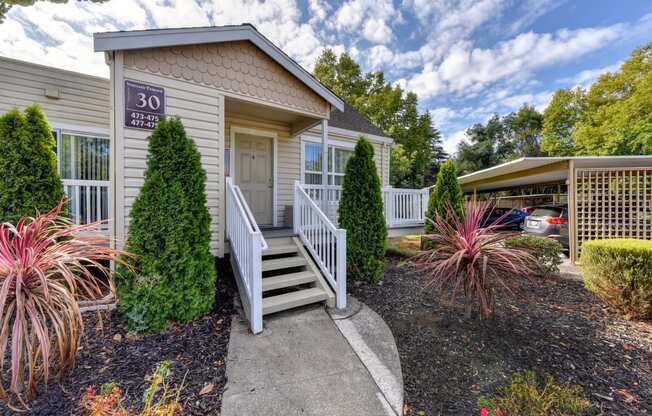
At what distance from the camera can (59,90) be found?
16.2 ft

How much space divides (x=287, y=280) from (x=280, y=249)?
70 cm

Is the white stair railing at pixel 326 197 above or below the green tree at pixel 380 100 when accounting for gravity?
below

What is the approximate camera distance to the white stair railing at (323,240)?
3717 mm

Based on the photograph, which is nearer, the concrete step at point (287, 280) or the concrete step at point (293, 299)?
the concrete step at point (293, 299)

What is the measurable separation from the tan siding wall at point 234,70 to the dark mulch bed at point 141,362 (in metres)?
3.51

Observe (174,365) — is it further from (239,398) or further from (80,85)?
(80,85)

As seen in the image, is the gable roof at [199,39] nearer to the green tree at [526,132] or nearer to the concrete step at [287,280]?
the concrete step at [287,280]

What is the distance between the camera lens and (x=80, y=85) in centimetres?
511

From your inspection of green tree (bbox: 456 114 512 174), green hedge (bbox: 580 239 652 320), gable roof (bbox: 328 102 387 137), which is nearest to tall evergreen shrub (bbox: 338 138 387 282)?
green hedge (bbox: 580 239 652 320)

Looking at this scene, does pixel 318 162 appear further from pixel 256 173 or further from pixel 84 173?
pixel 84 173

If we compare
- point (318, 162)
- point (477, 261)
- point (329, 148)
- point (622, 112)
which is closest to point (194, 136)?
point (318, 162)

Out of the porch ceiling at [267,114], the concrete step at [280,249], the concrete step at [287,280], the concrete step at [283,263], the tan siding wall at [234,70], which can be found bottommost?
the concrete step at [287,280]

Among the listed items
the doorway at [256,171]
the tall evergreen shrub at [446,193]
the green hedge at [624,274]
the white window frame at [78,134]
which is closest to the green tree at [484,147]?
the tall evergreen shrub at [446,193]

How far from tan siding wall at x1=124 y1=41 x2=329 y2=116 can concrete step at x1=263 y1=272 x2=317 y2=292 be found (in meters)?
3.16
